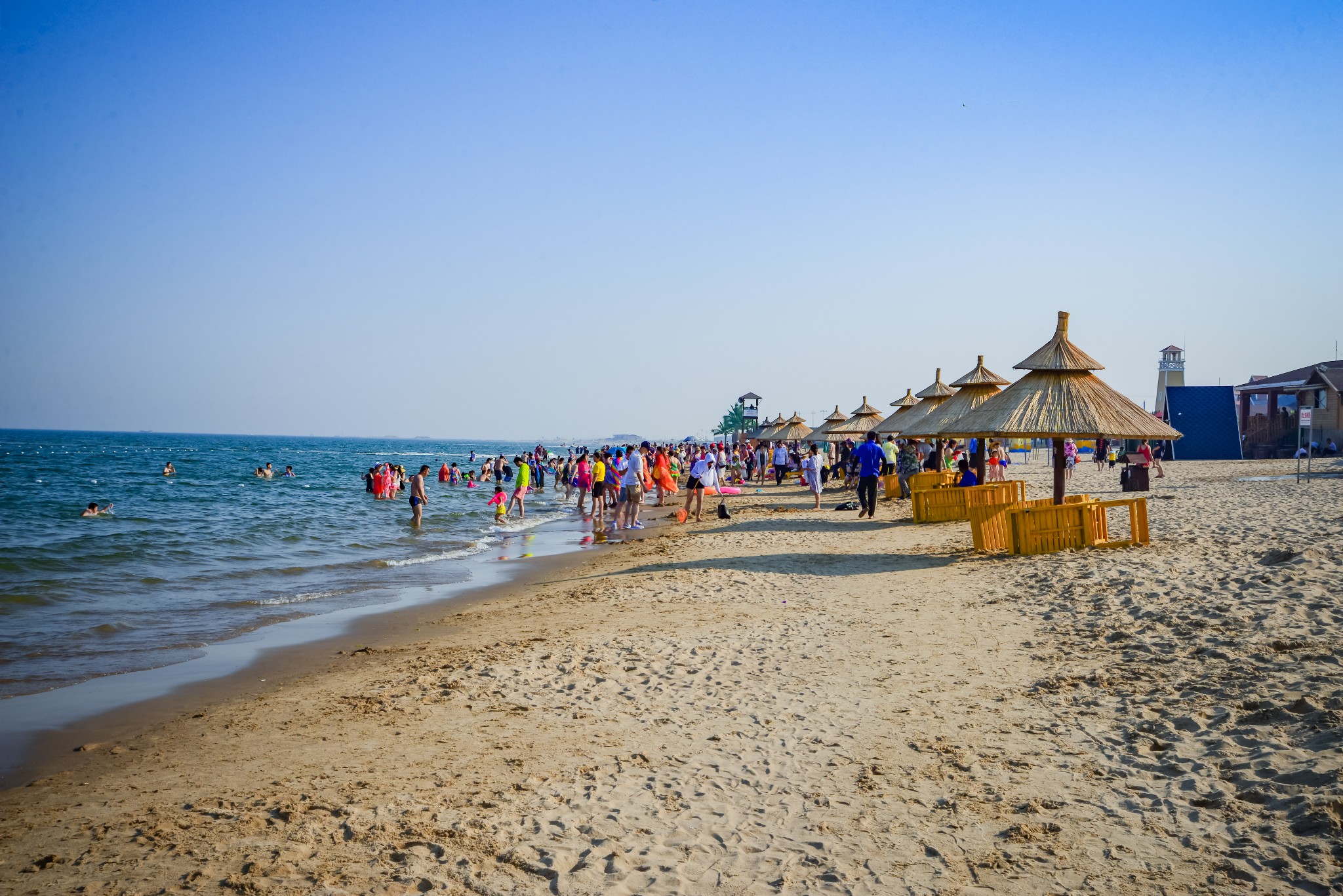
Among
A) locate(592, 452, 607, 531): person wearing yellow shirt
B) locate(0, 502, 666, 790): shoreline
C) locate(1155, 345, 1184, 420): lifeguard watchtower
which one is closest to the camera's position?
locate(0, 502, 666, 790): shoreline

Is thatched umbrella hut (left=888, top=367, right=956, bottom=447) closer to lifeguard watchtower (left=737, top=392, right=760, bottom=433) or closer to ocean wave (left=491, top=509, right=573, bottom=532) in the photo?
ocean wave (left=491, top=509, right=573, bottom=532)

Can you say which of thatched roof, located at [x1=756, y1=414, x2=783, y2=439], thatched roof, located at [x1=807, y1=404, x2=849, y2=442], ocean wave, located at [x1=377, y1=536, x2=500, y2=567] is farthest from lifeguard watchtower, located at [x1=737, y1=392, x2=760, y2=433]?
ocean wave, located at [x1=377, y1=536, x2=500, y2=567]

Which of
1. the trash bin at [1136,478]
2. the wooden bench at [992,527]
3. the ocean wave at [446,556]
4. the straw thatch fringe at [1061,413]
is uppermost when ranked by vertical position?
the straw thatch fringe at [1061,413]

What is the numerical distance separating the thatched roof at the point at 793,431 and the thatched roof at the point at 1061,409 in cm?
2140

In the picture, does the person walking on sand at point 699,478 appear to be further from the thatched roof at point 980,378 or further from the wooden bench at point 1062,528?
the wooden bench at point 1062,528

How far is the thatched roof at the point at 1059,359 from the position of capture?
10.9 m

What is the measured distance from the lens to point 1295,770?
3.67 metres

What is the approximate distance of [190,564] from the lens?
44.9ft

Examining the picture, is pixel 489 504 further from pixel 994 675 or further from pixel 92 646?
pixel 994 675

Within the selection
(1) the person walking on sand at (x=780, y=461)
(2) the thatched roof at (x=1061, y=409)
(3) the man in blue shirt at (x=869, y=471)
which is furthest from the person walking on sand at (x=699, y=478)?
(1) the person walking on sand at (x=780, y=461)

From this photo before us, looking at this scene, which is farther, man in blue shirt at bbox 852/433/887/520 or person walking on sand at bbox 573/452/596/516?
person walking on sand at bbox 573/452/596/516

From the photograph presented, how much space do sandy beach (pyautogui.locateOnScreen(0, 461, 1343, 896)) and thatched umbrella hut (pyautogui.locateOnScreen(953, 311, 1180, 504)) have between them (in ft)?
8.22

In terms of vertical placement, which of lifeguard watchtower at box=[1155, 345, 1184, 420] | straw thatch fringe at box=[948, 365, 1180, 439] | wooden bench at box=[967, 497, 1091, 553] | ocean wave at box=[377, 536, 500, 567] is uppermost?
lifeguard watchtower at box=[1155, 345, 1184, 420]

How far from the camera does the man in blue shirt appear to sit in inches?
585
